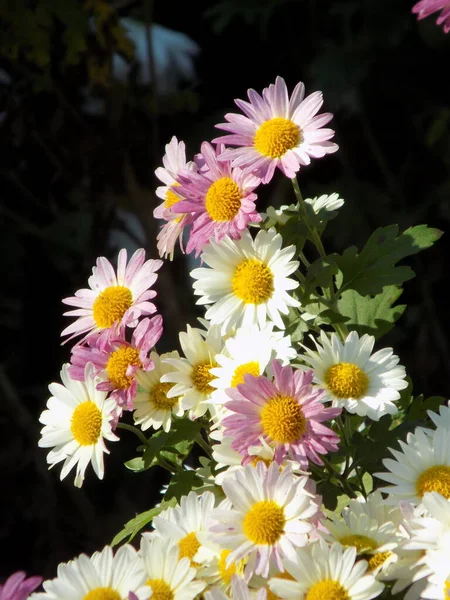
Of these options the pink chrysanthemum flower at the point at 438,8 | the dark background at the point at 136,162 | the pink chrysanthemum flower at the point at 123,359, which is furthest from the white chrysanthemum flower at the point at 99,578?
the dark background at the point at 136,162

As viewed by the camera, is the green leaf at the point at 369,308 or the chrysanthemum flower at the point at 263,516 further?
the green leaf at the point at 369,308

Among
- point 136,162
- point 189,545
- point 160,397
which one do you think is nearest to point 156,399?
point 160,397

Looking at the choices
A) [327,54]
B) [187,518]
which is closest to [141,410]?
[187,518]

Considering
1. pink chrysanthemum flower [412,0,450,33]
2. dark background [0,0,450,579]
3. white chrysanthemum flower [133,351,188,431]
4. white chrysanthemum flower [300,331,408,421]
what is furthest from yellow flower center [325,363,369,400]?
dark background [0,0,450,579]

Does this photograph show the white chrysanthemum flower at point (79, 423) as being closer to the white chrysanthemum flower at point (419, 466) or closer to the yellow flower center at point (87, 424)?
the yellow flower center at point (87, 424)

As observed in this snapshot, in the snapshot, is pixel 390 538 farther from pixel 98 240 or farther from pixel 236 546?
pixel 98 240

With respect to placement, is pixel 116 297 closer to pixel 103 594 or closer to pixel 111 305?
pixel 111 305

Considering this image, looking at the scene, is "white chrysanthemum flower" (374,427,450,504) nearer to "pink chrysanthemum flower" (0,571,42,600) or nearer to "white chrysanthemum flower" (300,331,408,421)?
"white chrysanthemum flower" (300,331,408,421)
